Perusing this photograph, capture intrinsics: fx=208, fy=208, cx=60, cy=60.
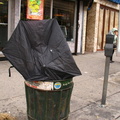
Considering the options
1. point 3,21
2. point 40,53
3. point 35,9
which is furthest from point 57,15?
point 40,53

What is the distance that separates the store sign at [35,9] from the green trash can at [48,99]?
598 cm

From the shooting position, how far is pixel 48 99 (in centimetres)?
297

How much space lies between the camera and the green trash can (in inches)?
115

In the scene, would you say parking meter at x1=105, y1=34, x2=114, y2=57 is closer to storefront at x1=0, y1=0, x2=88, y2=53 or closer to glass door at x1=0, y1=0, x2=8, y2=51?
storefront at x1=0, y1=0, x2=88, y2=53

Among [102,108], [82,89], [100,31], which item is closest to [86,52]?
[100,31]

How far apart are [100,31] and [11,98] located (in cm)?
974

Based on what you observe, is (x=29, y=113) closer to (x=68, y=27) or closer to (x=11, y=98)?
(x=11, y=98)

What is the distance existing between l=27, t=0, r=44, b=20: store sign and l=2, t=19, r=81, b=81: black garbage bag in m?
5.66

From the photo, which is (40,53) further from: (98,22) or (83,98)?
(98,22)

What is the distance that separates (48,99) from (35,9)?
6.31 meters

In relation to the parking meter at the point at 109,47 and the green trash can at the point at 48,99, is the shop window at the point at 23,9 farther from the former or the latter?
the green trash can at the point at 48,99

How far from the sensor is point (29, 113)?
326 cm

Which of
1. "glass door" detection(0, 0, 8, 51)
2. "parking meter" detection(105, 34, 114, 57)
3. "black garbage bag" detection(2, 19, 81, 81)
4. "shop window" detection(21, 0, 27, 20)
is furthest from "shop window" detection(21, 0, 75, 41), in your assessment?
"black garbage bag" detection(2, 19, 81, 81)

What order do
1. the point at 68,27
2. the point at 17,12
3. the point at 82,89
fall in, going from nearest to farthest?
the point at 82,89
the point at 17,12
the point at 68,27
